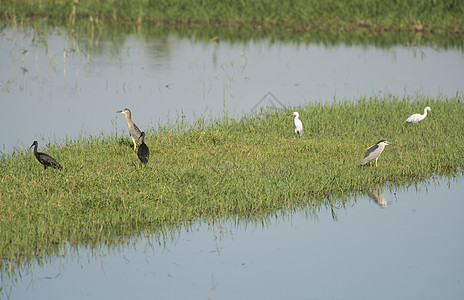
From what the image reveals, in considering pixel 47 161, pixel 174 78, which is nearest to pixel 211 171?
pixel 47 161

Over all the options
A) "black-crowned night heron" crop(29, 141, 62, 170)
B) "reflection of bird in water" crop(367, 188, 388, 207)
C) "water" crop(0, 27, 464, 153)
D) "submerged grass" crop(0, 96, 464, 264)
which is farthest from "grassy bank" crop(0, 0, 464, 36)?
"black-crowned night heron" crop(29, 141, 62, 170)

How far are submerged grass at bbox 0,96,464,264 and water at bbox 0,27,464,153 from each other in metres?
1.56

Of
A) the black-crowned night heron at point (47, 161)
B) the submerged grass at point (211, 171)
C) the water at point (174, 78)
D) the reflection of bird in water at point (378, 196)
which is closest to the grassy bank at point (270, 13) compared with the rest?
the water at point (174, 78)

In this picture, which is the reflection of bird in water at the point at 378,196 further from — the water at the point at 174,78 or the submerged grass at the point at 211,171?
the water at the point at 174,78

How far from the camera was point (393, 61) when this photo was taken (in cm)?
2711

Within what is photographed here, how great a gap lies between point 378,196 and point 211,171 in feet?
8.95

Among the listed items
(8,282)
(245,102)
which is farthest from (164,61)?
(8,282)

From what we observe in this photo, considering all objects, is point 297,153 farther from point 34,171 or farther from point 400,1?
point 400,1

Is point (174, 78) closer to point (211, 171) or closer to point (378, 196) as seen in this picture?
point (211, 171)

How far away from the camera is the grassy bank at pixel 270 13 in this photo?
31.7 meters

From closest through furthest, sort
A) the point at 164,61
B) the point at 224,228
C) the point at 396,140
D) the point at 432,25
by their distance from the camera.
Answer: the point at 224,228 → the point at 396,140 → the point at 164,61 → the point at 432,25

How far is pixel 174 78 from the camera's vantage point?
76.8 feet

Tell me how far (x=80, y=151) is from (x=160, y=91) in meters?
8.13

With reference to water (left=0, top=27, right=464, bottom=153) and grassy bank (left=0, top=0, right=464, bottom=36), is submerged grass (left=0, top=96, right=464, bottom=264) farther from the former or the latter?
grassy bank (left=0, top=0, right=464, bottom=36)
